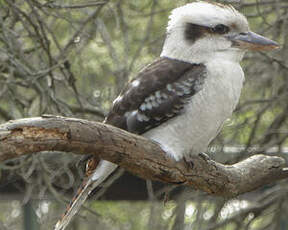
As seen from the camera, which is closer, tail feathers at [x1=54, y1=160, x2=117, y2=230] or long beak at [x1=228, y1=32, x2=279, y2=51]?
tail feathers at [x1=54, y1=160, x2=117, y2=230]

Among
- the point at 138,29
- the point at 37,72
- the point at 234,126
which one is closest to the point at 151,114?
the point at 37,72

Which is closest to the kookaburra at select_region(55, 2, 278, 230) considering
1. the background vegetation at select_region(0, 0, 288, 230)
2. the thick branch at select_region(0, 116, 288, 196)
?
the thick branch at select_region(0, 116, 288, 196)

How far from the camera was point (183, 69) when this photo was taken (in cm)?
336

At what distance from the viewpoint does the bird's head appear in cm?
342

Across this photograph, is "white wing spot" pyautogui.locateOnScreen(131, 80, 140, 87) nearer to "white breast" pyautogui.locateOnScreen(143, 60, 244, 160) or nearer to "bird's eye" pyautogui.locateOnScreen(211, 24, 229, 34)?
"white breast" pyautogui.locateOnScreen(143, 60, 244, 160)

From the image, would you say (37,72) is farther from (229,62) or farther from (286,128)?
(286,128)

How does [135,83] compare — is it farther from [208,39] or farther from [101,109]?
[101,109]

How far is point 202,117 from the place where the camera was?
3.23 m

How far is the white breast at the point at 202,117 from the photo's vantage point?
3.23 metres

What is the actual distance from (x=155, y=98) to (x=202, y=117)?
23 centimetres

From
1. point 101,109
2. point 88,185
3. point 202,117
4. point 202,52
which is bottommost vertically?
point 101,109

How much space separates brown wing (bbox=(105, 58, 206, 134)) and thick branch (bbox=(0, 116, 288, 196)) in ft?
0.82

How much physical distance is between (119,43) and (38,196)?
62.0 inches

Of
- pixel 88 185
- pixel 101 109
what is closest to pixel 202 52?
pixel 88 185
